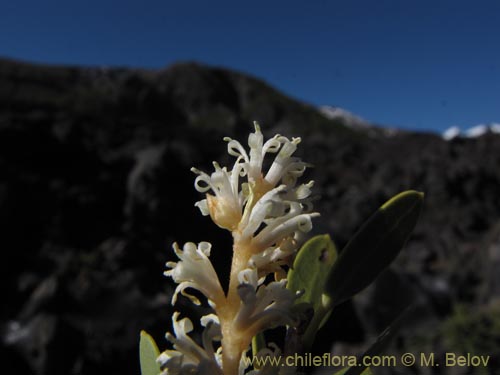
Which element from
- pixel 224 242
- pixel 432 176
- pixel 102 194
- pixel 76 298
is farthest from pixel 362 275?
pixel 432 176

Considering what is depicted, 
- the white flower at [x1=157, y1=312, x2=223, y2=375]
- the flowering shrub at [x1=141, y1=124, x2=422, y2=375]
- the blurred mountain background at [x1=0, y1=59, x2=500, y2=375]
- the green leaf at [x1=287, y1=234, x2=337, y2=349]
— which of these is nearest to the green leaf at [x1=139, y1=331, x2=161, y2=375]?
the flowering shrub at [x1=141, y1=124, x2=422, y2=375]

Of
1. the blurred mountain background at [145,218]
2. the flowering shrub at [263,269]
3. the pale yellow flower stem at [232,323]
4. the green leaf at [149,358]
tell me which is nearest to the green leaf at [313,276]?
the flowering shrub at [263,269]

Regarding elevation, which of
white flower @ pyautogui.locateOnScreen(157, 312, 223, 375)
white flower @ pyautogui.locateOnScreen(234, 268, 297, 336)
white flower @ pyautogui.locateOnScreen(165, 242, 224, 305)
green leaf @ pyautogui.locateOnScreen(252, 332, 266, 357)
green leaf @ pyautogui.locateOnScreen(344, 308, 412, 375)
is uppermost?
white flower @ pyautogui.locateOnScreen(165, 242, 224, 305)

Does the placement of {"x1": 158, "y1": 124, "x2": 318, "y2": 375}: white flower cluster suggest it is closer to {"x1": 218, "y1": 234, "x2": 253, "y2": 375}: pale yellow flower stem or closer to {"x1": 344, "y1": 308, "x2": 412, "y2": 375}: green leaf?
{"x1": 218, "y1": 234, "x2": 253, "y2": 375}: pale yellow flower stem

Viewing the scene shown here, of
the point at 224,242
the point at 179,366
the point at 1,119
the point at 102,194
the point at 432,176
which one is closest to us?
the point at 179,366

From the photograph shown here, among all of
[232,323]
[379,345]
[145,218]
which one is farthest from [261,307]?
[145,218]

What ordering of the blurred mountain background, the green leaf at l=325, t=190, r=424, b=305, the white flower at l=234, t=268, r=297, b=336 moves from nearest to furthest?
the white flower at l=234, t=268, r=297, b=336 < the green leaf at l=325, t=190, r=424, b=305 < the blurred mountain background

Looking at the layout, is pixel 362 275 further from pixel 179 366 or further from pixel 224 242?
pixel 224 242

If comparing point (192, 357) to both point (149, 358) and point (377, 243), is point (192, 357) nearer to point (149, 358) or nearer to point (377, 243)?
point (149, 358)

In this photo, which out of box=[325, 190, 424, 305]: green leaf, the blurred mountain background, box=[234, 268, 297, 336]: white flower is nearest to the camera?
box=[234, 268, 297, 336]: white flower
